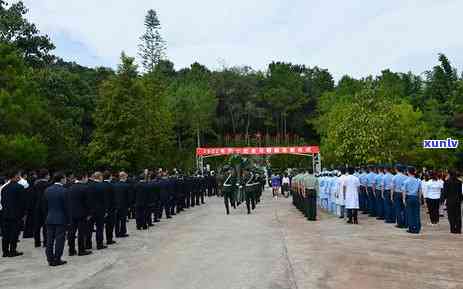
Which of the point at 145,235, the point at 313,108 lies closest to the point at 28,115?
the point at 145,235

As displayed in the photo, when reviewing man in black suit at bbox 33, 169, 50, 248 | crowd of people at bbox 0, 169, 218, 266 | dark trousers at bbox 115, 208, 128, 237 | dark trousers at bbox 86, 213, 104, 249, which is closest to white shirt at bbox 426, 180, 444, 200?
crowd of people at bbox 0, 169, 218, 266

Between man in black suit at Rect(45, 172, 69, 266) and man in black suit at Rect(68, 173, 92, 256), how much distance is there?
0.60 m

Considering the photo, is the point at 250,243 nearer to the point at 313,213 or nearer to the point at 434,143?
the point at 313,213

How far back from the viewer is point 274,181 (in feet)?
133

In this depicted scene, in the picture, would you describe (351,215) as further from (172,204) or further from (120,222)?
(172,204)

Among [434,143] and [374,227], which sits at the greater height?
[434,143]

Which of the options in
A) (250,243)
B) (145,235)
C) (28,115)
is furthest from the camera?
(28,115)

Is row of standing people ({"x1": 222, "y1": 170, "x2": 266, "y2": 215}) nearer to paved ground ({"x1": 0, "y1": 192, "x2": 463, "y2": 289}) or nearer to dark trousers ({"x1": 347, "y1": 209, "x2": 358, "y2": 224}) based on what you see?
dark trousers ({"x1": 347, "y1": 209, "x2": 358, "y2": 224})

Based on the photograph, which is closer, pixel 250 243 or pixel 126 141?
pixel 250 243

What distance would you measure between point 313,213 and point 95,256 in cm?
939

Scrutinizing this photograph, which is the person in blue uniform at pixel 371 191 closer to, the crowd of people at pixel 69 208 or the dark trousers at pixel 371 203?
the dark trousers at pixel 371 203

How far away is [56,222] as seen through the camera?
11.9 m

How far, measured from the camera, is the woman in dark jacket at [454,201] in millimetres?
16094

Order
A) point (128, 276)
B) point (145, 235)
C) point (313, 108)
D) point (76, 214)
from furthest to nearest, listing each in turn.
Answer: point (313, 108) → point (145, 235) → point (76, 214) → point (128, 276)
